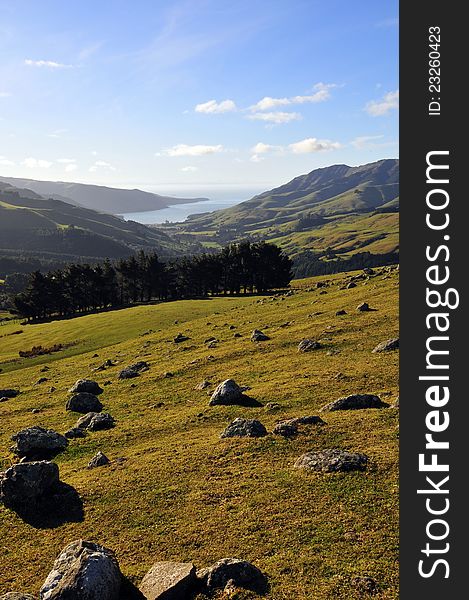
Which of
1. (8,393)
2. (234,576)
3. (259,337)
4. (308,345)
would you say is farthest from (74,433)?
(259,337)

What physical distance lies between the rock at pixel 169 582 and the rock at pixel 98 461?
12.9 m

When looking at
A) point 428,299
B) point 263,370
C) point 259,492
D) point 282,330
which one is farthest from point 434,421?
point 282,330

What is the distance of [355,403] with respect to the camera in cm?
3042

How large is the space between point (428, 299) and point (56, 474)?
21813 millimetres

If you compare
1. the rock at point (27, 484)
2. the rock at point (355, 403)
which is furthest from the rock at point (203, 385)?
the rock at point (27, 484)

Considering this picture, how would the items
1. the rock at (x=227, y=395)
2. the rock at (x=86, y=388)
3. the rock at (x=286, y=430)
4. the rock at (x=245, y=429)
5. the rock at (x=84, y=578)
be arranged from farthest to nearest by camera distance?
the rock at (x=86, y=388) → the rock at (x=227, y=395) → the rock at (x=245, y=429) → the rock at (x=286, y=430) → the rock at (x=84, y=578)

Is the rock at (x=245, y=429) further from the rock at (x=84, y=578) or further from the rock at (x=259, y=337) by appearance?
the rock at (x=259, y=337)

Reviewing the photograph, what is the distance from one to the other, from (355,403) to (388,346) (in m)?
13.1

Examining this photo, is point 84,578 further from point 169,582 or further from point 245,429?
point 245,429

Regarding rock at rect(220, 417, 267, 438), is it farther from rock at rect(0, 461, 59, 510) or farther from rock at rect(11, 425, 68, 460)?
rock at rect(11, 425, 68, 460)

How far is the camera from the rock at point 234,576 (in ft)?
49.0

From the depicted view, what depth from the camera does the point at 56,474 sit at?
2369 cm

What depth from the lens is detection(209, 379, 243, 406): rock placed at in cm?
3538

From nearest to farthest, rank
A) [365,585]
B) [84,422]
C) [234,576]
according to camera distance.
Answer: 1. [365,585]
2. [234,576]
3. [84,422]
